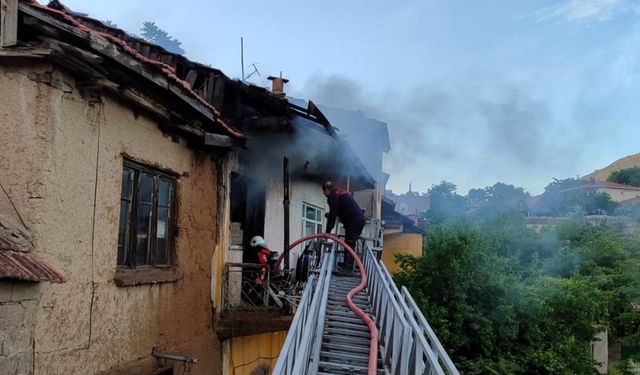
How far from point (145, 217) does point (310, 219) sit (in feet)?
23.1

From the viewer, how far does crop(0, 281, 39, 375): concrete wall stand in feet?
14.1

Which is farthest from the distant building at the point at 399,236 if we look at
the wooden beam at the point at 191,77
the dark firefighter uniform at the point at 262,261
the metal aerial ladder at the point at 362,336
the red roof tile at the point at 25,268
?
the red roof tile at the point at 25,268

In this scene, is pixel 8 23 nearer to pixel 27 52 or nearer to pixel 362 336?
pixel 27 52

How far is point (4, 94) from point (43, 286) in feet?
5.70

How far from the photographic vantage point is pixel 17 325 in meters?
4.45

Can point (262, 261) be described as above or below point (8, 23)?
below

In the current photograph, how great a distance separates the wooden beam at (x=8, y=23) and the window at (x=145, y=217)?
1.98 meters

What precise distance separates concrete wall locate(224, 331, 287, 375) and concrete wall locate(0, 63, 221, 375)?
154 cm

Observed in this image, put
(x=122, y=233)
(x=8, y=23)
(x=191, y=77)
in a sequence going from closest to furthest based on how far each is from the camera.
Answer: (x=8, y=23), (x=122, y=233), (x=191, y=77)

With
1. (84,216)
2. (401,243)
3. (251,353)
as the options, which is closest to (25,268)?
(84,216)

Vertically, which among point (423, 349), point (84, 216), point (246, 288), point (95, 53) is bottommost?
point (246, 288)

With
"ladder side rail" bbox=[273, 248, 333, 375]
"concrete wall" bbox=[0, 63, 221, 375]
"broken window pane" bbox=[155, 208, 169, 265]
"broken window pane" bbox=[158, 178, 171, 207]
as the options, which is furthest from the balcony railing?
"ladder side rail" bbox=[273, 248, 333, 375]

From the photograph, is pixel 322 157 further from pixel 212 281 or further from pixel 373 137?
pixel 373 137

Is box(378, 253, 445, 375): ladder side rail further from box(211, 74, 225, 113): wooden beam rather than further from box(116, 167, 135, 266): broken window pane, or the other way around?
box(211, 74, 225, 113): wooden beam
